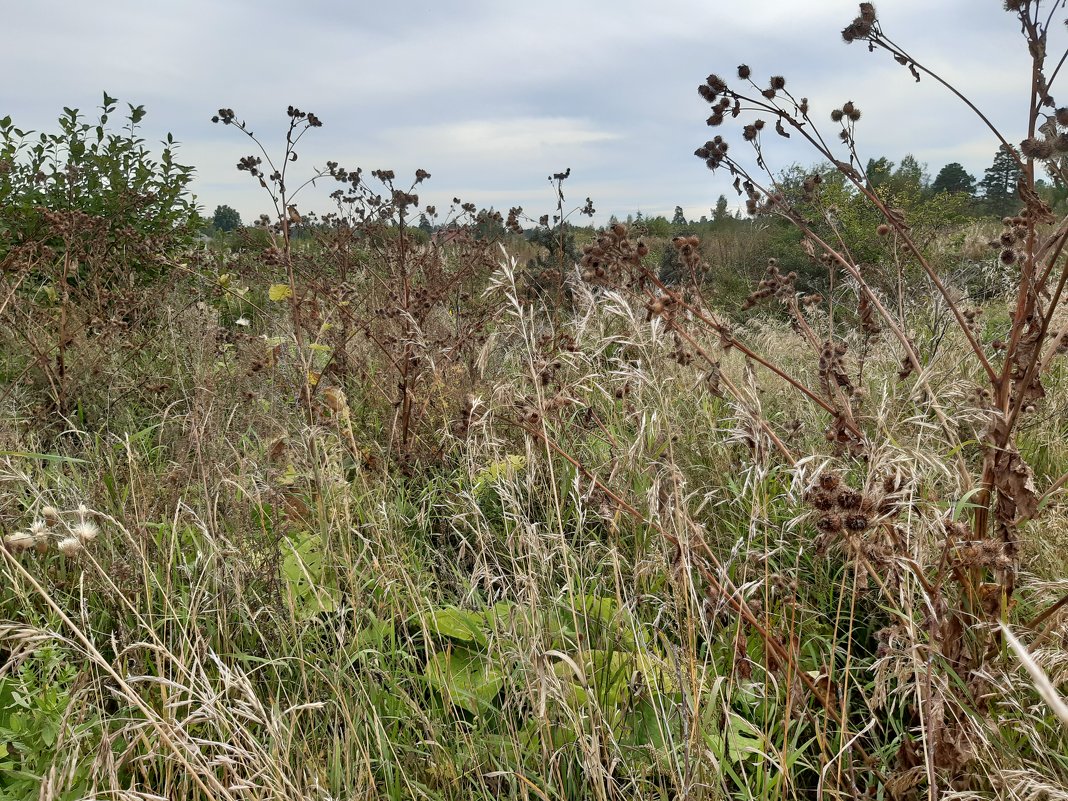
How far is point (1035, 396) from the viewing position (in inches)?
69.5

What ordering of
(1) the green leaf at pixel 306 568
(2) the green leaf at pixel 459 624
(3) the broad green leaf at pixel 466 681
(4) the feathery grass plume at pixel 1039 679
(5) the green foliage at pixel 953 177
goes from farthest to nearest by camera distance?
(5) the green foliage at pixel 953 177
(1) the green leaf at pixel 306 568
(2) the green leaf at pixel 459 624
(3) the broad green leaf at pixel 466 681
(4) the feathery grass plume at pixel 1039 679

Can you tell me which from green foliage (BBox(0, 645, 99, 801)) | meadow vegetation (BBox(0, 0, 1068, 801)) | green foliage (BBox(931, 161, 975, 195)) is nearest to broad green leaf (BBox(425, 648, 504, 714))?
meadow vegetation (BBox(0, 0, 1068, 801))

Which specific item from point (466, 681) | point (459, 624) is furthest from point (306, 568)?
point (466, 681)

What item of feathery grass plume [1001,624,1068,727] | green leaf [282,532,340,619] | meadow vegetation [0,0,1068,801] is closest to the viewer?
feathery grass plume [1001,624,1068,727]

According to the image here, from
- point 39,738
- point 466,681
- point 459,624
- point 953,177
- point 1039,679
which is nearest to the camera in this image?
point 1039,679

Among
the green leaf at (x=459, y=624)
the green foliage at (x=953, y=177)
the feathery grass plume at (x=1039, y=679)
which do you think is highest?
the green foliage at (x=953, y=177)

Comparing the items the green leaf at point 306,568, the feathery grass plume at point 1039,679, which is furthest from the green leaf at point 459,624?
the feathery grass plume at point 1039,679

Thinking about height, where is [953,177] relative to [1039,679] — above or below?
A: above

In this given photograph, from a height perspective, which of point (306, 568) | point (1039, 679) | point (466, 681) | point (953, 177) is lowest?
point (466, 681)

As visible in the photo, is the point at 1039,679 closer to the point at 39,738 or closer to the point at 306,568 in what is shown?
the point at 39,738

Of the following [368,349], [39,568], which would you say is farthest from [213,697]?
[368,349]

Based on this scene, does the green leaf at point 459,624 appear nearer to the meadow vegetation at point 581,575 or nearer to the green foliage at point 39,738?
the meadow vegetation at point 581,575

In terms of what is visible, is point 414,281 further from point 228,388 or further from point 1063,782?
point 1063,782

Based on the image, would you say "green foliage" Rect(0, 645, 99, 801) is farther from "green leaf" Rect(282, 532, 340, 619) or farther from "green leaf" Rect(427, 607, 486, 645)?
"green leaf" Rect(427, 607, 486, 645)
